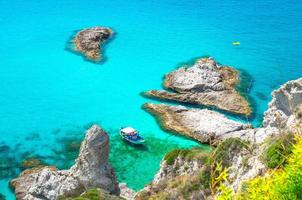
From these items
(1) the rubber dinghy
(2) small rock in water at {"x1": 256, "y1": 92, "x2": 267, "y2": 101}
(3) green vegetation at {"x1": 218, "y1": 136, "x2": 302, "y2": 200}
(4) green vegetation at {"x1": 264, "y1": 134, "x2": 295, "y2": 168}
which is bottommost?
(1) the rubber dinghy

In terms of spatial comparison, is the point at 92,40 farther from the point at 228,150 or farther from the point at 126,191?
the point at 228,150

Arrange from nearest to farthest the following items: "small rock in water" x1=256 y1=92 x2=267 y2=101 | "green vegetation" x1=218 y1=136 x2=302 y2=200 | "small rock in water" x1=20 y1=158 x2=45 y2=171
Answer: "green vegetation" x1=218 y1=136 x2=302 y2=200 → "small rock in water" x1=20 y1=158 x2=45 y2=171 → "small rock in water" x1=256 y1=92 x2=267 y2=101

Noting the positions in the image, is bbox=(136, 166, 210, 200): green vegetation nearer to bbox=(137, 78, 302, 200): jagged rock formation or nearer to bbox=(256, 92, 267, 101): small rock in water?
bbox=(137, 78, 302, 200): jagged rock formation

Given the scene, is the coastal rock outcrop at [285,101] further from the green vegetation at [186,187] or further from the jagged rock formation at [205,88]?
the jagged rock formation at [205,88]

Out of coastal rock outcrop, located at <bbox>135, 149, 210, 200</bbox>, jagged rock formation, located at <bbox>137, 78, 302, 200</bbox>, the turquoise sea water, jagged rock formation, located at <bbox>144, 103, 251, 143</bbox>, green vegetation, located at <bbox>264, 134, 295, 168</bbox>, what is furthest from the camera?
jagged rock formation, located at <bbox>144, 103, 251, 143</bbox>

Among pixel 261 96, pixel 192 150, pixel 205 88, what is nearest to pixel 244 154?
pixel 192 150

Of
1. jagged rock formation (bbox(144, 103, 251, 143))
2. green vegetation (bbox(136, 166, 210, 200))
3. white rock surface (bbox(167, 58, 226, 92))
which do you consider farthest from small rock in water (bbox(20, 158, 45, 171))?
white rock surface (bbox(167, 58, 226, 92))
